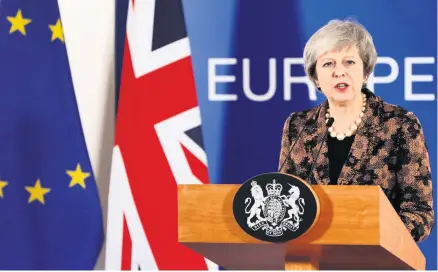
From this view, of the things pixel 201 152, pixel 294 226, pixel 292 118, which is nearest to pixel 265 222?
pixel 294 226

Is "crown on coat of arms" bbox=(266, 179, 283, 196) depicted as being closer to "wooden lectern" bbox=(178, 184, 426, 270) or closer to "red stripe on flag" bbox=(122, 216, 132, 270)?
"wooden lectern" bbox=(178, 184, 426, 270)

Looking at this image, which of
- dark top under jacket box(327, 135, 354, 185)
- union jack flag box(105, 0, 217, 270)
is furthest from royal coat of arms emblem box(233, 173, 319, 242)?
union jack flag box(105, 0, 217, 270)

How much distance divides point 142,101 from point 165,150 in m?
0.25

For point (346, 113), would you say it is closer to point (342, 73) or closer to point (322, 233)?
point (342, 73)

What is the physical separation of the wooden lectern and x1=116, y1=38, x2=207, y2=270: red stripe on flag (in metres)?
2.33

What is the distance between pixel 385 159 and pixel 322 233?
736 mm

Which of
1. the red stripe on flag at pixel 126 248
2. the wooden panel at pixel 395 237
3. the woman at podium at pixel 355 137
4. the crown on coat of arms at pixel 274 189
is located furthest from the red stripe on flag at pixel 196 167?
the crown on coat of arms at pixel 274 189

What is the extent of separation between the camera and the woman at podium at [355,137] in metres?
2.96

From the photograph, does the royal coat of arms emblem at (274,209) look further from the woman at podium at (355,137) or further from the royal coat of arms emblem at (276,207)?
the woman at podium at (355,137)

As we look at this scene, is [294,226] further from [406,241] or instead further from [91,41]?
[91,41]

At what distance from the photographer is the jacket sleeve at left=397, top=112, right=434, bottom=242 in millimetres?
2920

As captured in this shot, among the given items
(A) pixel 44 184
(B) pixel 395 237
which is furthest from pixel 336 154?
(A) pixel 44 184

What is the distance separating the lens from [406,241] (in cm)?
262

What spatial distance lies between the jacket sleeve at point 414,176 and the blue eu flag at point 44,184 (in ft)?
7.72
